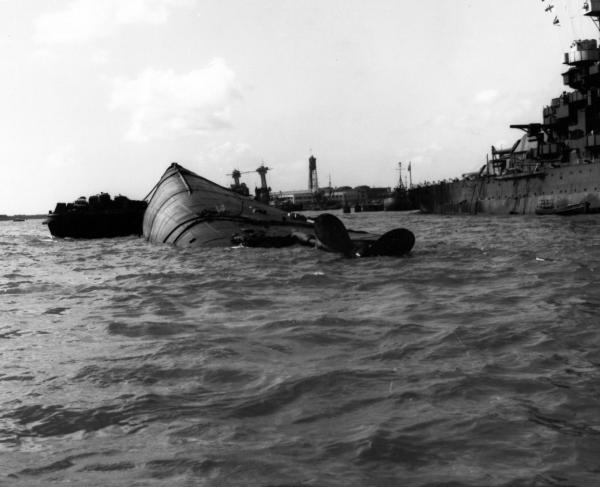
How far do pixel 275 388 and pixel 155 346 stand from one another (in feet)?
8.57

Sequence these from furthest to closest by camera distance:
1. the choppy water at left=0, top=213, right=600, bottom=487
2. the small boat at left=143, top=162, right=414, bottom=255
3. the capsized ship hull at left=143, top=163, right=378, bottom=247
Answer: the capsized ship hull at left=143, top=163, right=378, bottom=247 < the small boat at left=143, top=162, right=414, bottom=255 < the choppy water at left=0, top=213, right=600, bottom=487

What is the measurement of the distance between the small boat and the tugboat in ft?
38.6

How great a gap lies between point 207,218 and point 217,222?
0.84 metres

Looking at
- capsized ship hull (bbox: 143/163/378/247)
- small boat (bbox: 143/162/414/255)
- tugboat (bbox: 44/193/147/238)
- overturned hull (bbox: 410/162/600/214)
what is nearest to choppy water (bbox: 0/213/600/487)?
small boat (bbox: 143/162/414/255)

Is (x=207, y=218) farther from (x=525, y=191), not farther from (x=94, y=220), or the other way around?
Result: (x=525, y=191)

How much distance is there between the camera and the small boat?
25.5 m

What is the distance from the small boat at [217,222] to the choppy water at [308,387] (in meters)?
9.97

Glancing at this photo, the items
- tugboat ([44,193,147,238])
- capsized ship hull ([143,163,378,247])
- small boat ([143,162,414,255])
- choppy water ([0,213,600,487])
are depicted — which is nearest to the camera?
choppy water ([0,213,600,487])

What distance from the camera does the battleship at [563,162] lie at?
52.2m

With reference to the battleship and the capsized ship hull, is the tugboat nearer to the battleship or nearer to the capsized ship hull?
the capsized ship hull

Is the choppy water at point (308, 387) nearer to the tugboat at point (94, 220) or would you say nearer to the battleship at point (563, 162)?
the tugboat at point (94, 220)

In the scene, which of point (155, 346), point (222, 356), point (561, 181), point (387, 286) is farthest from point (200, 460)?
point (561, 181)

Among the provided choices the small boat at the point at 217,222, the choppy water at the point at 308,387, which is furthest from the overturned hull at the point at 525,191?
the choppy water at the point at 308,387

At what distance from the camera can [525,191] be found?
59.1 m
